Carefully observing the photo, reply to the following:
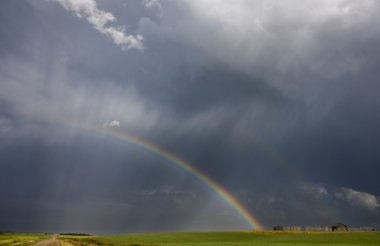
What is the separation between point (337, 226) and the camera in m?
173

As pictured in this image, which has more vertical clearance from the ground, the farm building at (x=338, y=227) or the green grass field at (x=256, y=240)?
the farm building at (x=338, y=227)

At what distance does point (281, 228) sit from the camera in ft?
559

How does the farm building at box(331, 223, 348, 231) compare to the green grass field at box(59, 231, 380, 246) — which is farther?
the farm building at box(331, 223, 348, 231)

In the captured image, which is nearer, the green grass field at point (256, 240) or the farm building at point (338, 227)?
the green grass field at point (256, 240)

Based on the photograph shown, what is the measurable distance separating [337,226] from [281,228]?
91.3ft

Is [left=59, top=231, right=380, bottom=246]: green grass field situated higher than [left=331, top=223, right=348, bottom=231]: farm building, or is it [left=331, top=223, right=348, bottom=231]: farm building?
[left=331, top=223, right=348, bottom=231]: farm building

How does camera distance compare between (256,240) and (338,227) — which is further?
(338,227)

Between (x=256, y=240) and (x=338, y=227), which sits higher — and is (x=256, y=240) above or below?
below
